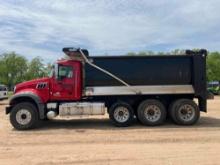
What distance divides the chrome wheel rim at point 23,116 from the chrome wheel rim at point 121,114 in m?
3.38

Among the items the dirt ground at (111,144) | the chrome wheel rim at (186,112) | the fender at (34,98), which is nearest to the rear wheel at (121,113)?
the dirt ground at (111,144)

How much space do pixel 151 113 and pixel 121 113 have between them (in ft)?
3.95

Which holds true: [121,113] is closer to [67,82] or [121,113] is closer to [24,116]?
[67,82]

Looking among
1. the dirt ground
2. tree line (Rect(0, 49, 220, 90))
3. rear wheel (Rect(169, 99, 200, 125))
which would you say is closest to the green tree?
tree line (Rect(0, 49, 220, 90))

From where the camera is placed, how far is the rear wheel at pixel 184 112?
46.0 feet

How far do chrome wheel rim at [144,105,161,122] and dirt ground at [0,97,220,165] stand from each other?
47 centimetres

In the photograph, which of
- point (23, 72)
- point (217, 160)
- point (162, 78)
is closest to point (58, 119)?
point (162, 78)

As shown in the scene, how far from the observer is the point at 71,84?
14.2 m

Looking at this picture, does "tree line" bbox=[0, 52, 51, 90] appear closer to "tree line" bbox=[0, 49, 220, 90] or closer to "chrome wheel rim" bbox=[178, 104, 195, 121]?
"tree line" bbox=[0, 49, 220, 90]

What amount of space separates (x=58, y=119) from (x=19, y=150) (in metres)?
7.27

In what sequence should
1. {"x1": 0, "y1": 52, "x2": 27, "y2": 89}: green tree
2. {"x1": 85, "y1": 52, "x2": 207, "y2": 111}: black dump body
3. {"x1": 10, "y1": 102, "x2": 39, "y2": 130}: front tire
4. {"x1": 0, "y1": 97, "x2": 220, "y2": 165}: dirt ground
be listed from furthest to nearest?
{"x1": 0, "y1": 52, "x2": 27, "y2": 89}: green tree, {"x1": 85, "y1": 52, "x2": 207, "y2": 111}: black dump body, {"x1": 10, "y1": 102, "x2": 39, "y2": 130}: front tire, {"x1": 0, "y1": 97, "x2": 220, "y2": 165}: dirt ground

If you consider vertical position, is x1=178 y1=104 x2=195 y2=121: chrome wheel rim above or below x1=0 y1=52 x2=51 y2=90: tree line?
below

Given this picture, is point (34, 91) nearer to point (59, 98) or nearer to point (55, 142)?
point (59, 98)

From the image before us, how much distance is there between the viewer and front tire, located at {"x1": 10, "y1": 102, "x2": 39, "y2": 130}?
13703 millimetres
